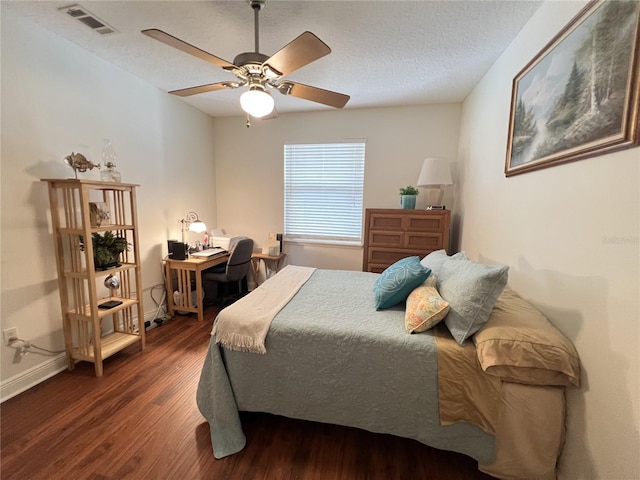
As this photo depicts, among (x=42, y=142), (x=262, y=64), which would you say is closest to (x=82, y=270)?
(x=42, y=142)

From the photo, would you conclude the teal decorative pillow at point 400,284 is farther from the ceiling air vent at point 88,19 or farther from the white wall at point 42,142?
the ceiling air vent at point 88,19

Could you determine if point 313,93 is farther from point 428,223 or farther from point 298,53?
point 428,223

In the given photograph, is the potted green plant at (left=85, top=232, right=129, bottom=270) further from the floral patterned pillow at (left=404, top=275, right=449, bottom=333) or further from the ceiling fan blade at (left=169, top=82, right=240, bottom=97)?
the floral patterned pillow at (left=404, top=275, right=449, bottom=333)

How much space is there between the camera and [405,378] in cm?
132

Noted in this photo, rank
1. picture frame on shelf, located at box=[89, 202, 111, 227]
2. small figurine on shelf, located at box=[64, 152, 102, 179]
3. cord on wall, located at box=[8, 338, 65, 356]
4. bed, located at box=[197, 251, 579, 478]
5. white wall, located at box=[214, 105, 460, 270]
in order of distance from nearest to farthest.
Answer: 1. bed, located at box=[197, 251, 579, 478]
2. cord on wall, located at box=[8, 338, 65, 356]
3. small figurine on shelf, located at box=[64, 152, 102, 179]
4. picture frame on shelf, located at box=[89, 202, 111, 227]
5. white wall, located at box=[214, 105, 460, 270]

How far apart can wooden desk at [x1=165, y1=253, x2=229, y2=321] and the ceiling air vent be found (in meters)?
1.99

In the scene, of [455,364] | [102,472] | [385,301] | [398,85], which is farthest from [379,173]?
[102,472]

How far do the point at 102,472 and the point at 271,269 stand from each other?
2.72 m

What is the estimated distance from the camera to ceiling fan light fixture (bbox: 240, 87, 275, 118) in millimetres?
1587

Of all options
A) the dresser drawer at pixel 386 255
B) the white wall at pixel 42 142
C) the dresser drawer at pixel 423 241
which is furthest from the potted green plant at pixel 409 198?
the white wall at pixel 42 142

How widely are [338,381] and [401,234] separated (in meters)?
1.92

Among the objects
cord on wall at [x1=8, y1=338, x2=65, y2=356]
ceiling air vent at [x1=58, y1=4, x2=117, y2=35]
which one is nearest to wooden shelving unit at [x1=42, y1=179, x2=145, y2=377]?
cord on wall at [x1=8, y1=338, x2=65, y2=356]

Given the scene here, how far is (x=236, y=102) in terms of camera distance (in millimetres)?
3234

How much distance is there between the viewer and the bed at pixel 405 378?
118cm
